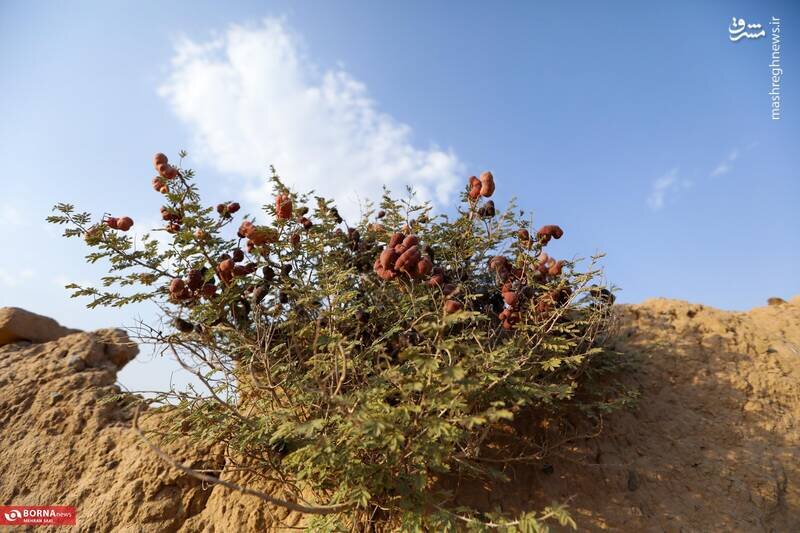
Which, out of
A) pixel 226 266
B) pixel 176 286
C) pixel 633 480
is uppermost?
pixel 226 266

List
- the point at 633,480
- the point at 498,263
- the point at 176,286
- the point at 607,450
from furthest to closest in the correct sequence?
the point at 607,450 → the point at 633,480 → the point at 498,263 → the point at 176,286

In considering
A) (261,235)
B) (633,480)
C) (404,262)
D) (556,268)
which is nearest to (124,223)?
(261,235)

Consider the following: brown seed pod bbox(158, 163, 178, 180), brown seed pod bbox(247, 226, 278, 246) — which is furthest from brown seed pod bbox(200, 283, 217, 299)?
brown seed pod bbox(158, 163, 178, 180)

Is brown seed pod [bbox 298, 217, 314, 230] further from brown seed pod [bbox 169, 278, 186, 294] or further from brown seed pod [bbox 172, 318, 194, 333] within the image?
brown seed pod [bbox 172, 318, 194, 333]

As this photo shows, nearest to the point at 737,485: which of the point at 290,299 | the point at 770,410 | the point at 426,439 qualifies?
the point at 770,410

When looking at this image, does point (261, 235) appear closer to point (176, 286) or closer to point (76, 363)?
point (176, 286)

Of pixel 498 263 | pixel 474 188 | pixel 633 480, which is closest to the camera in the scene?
pixel 498 263

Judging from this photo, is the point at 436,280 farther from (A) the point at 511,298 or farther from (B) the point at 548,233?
(B) the point at 548,233

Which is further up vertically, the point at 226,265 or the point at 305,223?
the point at 305,223

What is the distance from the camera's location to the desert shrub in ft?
9.50

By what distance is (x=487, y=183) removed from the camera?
4168mm

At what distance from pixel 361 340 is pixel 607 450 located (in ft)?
9.54

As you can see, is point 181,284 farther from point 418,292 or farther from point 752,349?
point 752,349

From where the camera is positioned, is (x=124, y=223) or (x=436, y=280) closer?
(x=436, y=280)
